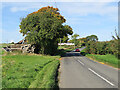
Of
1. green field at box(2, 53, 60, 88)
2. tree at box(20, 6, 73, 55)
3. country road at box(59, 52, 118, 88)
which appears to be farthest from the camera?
tree at box(20, 6, 73, 55)

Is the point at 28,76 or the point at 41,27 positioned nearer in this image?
the point at 28,76

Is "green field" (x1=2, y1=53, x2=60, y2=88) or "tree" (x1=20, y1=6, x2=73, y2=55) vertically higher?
"tree" (x1=20, y1=6, x2=73, y2=55)

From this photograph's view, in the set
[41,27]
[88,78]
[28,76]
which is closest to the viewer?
[28,76]

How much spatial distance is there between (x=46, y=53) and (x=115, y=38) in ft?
68.5

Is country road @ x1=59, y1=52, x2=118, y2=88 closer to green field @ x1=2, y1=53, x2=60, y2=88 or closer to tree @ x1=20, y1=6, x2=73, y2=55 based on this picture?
green field @ x1=2, y1=53, x2=60, y2=88

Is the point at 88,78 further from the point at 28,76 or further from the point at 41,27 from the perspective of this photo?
the point at 41,27

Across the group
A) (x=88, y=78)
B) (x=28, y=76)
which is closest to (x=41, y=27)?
(x=28, y=76)

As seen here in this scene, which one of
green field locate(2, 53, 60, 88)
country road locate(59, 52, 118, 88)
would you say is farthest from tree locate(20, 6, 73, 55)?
country road locate(59, 52, 118, 88)

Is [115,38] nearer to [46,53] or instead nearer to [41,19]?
[41,19]

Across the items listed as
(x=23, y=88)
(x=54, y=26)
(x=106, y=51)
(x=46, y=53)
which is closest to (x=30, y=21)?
(x=54, y=26)

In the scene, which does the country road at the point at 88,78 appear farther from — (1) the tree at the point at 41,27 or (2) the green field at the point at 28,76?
(1) the tree at the point at 41,27

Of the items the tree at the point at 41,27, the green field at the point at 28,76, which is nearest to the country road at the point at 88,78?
the green field at the point at 28,76

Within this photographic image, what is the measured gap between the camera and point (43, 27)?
31.8 meters

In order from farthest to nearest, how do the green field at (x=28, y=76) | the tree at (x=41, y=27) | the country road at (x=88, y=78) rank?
1. the tree at (x=41, y=27)
2. the country road at (x=88, y=78)
3. the green field at (x=28, y=76)
